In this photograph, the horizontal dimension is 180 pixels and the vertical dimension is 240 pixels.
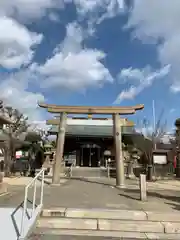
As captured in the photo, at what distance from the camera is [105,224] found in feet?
19.8

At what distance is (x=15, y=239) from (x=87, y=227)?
173 centimetres

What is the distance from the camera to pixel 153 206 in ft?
25.1

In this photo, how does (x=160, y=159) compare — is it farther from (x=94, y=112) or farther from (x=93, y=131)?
(x=94, y=112)

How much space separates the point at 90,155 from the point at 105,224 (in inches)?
1226

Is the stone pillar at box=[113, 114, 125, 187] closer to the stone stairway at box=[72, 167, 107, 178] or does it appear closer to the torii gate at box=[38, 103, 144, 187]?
the torii gate at box=[38, 103, 144, 187]

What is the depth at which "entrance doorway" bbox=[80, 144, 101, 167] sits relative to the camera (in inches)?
1441

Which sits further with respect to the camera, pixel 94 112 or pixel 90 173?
pixel 90 173

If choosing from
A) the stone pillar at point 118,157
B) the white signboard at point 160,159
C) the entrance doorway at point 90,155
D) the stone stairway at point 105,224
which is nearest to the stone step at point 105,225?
the stone stairway at point 105,224

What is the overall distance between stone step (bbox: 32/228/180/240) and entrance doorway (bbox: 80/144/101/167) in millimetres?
30657

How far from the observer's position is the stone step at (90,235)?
548 cm

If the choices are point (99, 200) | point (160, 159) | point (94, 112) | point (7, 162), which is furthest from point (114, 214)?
point (160, 159)

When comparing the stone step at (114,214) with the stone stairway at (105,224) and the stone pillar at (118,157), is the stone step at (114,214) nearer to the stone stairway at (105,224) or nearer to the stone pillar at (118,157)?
the stone stairway at (105,224)

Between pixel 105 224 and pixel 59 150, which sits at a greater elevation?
pixel 59 150

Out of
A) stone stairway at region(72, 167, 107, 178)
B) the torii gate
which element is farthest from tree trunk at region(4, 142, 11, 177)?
the torii gate
